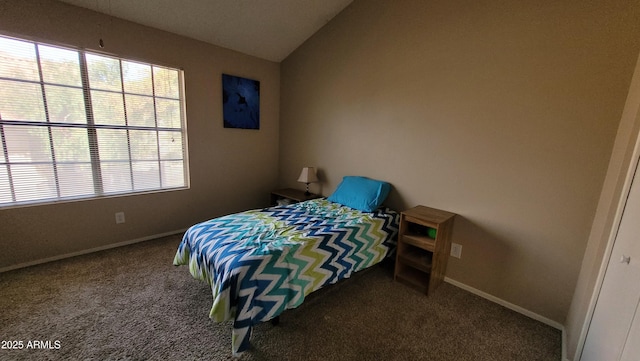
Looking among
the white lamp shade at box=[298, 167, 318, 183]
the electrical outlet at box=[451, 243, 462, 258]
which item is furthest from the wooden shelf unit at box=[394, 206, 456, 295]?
the white lamp shade at box=[298, 167, 318, 183]

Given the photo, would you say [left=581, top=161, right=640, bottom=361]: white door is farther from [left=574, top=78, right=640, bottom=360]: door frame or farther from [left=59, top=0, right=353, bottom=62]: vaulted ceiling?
[left=59, top=0, right=353, bottom=62]: vaulted ceiling

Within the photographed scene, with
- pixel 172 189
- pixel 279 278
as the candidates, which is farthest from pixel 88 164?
pixel 279 278

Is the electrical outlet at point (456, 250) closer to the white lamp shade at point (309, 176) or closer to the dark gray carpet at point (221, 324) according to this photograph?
the dark gray carpet at point (221, 324)

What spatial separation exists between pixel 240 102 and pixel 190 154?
3.17 feet

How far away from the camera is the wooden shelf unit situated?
7.00 feet

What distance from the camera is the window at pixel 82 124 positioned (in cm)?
221

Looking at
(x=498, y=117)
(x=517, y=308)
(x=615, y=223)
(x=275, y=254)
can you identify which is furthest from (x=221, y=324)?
(x=498, y=117)

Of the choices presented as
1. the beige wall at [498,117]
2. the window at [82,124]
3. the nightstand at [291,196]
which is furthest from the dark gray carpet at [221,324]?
the nightstand at [291,196]

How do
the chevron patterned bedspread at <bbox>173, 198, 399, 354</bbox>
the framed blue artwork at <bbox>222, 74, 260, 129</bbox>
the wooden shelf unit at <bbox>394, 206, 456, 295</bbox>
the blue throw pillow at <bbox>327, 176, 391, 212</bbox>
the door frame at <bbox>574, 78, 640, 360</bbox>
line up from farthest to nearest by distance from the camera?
the framed blue artwork at <bbox>222, 74, 260, 129</bbox> < the blue throw pillow at <bbox>327, 176, 391, 212</bbox> < the wooden shelf unit at <bbox>394, 206, 456, 295</bbox> < the chevron patterned bedspread at <bbox>173, 198, 399, 354</bbox> < the door frame at <bbox>574, 78, 640, 360</bbox>

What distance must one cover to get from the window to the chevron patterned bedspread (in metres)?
1.44

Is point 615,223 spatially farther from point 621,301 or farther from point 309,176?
point 309,176

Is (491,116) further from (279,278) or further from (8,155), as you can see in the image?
(8,155)

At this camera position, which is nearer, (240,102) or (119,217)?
(119,217)

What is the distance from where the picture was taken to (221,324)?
177 centimetres
